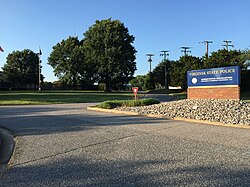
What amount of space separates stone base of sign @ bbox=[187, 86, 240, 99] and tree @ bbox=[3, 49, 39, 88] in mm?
67482

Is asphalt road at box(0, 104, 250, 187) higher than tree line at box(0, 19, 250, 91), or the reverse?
tree line at box(0, 19, 250, 91)

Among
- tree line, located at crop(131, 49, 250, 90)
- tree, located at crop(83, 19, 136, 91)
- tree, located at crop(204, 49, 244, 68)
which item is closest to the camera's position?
tree line, located at crop(131, 49, 250, 90)

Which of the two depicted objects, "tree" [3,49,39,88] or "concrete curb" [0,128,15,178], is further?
"tree" [3,49,39,88]

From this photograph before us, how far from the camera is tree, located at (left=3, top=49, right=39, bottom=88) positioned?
73.1 meters

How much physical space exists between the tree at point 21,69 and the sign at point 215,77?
6735cm

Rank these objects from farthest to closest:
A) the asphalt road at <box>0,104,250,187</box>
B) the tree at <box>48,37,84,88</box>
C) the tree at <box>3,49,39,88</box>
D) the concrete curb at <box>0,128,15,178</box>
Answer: the tree at <box>3,49,39,88</box> → the tree at <box>48,37,84,88</box> → the concrete curb at <box>0,128,15,178</box> → the asphalt road at <box>0,104,250,187</box>

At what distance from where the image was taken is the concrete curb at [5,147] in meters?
4.78

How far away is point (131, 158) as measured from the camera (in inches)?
190

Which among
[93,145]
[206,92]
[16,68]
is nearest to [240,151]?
[93,145]

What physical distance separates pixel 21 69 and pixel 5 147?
3033 inches

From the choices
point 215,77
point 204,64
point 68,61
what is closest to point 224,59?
point 204,64

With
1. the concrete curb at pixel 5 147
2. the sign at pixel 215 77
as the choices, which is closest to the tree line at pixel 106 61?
the sign at pixel 215 77

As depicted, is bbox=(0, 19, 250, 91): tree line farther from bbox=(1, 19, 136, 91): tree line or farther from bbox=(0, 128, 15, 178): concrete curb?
bbox=(0, 128, 15, 178): concrete curb

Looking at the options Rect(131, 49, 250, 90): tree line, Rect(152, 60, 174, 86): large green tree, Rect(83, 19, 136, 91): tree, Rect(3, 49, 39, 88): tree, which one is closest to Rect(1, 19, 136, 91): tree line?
Rect(83, 19, 136, 91): tree
